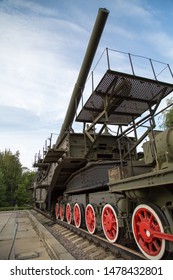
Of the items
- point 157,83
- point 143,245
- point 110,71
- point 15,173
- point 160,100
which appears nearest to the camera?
point 143,245

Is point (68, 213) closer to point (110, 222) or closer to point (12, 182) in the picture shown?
point (110, 222)

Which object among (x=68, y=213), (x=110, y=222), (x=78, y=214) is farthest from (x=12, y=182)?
(x=110, y=222)

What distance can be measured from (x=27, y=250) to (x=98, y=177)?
2.75 metres

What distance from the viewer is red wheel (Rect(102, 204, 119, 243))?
502cm

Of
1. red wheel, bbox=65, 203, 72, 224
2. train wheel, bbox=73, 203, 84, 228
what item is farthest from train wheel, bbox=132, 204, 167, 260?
red wheel, bbox=65, 203, 72, 224

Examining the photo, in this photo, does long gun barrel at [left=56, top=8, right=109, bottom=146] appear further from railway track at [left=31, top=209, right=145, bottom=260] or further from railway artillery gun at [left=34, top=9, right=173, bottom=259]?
railway track at [left=31, top=209, right=145, bottom=260]

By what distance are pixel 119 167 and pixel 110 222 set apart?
153 centimetres

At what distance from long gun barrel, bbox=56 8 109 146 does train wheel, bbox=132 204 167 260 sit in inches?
201

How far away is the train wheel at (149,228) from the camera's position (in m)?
3.48

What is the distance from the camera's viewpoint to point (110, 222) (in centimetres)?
523

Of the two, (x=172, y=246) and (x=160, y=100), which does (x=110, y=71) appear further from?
(x=172, y=246)

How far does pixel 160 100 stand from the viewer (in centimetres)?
686

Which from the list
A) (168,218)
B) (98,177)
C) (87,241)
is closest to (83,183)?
(98,177)

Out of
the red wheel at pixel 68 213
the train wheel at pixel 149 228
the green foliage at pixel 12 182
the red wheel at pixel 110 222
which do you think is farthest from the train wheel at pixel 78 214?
the green foliage at pixel 12 182
